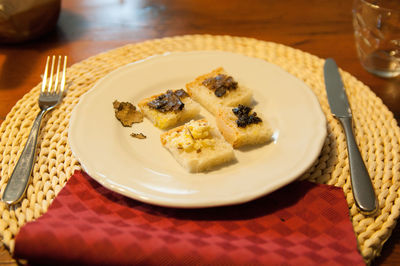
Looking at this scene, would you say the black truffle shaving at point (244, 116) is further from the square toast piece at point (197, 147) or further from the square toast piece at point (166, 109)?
the square toast piece at point (166, 109)

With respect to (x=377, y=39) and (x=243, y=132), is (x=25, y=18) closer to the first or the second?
(x=243, y=132)

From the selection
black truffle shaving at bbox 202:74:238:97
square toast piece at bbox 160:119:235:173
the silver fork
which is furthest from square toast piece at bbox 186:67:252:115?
the silver fork

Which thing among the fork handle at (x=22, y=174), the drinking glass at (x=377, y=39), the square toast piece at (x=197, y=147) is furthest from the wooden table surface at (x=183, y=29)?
the square toast piece at (x=197, y=147)

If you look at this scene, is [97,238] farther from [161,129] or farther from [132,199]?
[161,129]

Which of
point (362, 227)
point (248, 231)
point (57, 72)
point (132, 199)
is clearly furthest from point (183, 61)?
point (362, 227)

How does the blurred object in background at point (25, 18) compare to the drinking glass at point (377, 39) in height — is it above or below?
above

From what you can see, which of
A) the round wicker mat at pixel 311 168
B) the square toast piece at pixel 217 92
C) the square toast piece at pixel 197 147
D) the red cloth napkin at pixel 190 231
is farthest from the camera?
the square toast piece at pixel 217 92

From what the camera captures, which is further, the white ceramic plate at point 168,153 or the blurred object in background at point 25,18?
the blurred object in background at point 25,18
